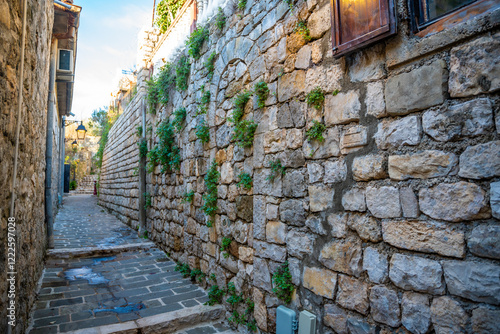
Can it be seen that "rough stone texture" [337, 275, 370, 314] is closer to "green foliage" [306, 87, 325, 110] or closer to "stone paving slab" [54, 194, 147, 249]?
"green foliage" [306, 87, 325, 110]

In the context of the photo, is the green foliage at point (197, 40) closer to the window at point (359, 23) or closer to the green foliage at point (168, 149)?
the green foliage at point (168, 149)

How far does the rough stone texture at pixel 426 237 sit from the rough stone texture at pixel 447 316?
234mm

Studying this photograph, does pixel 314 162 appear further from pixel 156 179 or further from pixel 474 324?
pixel 156 179

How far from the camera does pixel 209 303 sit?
3.63 m

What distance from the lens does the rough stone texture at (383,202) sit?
1.73m

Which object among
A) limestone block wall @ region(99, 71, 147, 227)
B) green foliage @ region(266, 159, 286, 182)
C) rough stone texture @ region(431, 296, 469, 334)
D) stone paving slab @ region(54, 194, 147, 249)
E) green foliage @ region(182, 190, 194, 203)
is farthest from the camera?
limestone block wall @ region(99, 71, 147, 227)

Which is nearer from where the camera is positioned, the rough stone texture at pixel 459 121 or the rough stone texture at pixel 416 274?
the rough stone texture at pixel 459 121

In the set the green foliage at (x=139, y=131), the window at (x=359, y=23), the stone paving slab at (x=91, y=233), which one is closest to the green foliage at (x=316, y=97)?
the window at (x=359, y=23)

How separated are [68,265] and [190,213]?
7.28 feet

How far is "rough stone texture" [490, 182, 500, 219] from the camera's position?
52.7 inches

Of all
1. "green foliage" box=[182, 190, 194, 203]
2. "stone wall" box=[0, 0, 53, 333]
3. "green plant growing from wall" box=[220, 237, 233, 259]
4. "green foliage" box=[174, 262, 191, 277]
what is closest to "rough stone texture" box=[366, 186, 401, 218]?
"green plant growing from wall" box=[220, 237, 233, 259]

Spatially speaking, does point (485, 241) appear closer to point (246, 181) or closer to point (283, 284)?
point (283, 284)

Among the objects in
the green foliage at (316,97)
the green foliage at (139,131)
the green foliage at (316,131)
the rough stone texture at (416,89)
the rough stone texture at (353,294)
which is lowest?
the rough stone texture at (353,294)

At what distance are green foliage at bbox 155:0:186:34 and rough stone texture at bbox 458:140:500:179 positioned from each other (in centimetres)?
675
